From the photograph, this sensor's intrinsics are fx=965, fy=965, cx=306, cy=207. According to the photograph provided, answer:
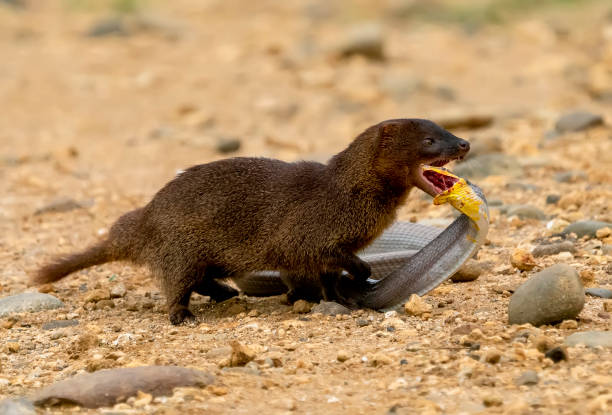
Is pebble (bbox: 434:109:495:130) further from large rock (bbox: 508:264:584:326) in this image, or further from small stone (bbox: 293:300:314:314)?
large rock (bbox: 508:264:584:326)

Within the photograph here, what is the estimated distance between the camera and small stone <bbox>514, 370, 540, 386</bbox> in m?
4.17

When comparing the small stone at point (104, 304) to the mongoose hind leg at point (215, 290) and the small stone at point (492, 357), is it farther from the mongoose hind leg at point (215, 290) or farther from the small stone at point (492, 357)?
the small stone at point (492, 357)

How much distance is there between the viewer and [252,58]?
14.5 meters

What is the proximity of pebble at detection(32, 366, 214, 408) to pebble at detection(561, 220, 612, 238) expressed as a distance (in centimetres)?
330

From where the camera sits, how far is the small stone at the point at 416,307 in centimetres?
546

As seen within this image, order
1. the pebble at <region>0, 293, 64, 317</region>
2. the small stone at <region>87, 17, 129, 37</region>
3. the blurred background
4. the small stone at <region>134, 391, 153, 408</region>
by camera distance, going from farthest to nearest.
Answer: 1. the small stone at <region>87, 17, 129, 37</region>
2. the blurred background
3. the pebble at <region>0, 293, 64, 317</region>
4. the small stone at <region>134, 391, 153, 408</region>

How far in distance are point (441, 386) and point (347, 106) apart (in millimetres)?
8653

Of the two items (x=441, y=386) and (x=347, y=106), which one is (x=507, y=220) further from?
(x=347, y=106)

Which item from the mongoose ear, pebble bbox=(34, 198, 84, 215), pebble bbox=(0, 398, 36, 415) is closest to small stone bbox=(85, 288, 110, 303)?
the mongoose ear

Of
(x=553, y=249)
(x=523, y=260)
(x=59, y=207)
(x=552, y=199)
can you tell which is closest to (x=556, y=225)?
(x=553, y=249)

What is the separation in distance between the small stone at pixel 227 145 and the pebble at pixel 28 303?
4974 mm

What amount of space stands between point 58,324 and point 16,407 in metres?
1.86

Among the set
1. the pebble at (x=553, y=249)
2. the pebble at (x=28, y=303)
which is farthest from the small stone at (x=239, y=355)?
the pebble at (x=553, y=249)

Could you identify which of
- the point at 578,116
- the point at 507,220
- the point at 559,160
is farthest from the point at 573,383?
the point at 578,116
